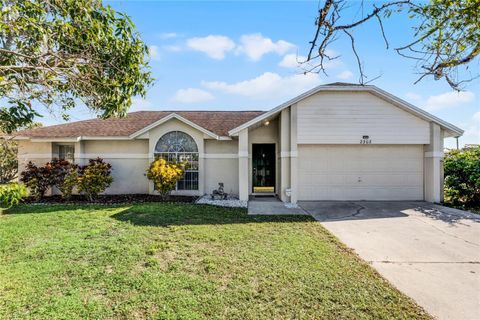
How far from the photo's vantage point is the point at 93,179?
11.1 metres

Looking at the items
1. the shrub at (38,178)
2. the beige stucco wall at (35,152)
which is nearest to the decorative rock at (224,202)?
the shrub at (38,178)

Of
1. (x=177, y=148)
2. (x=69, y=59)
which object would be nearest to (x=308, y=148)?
(x=177, y=148)

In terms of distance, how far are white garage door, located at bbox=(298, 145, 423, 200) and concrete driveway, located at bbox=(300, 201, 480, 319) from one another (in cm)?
110

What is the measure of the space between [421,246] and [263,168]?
8333 mm

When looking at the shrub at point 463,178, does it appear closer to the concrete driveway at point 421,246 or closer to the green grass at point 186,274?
the concrete driveway at point 421,246

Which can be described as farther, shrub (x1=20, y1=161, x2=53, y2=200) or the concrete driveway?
shrub (x1=20, y1=161, x2=53, y2=200)

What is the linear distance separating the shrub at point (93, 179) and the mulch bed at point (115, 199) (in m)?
0.51

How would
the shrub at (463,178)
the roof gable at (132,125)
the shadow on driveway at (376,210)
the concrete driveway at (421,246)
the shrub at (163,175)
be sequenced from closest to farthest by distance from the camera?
the concrete driveway at (421,246), the shadow on driveway at (376,210), the shrub at (463,178), the shrub at (163,175), the roof gable at (132,125)

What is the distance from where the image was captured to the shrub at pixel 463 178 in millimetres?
10291

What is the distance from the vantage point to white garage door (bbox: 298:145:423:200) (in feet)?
37.1

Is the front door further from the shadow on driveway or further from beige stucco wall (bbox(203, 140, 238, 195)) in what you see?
the shadow on driveway

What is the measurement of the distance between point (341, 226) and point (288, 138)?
4.70 meters

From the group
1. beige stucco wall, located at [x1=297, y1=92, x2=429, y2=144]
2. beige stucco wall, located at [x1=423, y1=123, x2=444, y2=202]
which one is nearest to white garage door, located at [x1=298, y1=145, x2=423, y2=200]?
beige stucco wall, located at [x1=423, y1=123, x2=444, y2=202]

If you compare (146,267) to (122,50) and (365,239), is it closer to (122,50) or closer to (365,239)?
(122,50)
